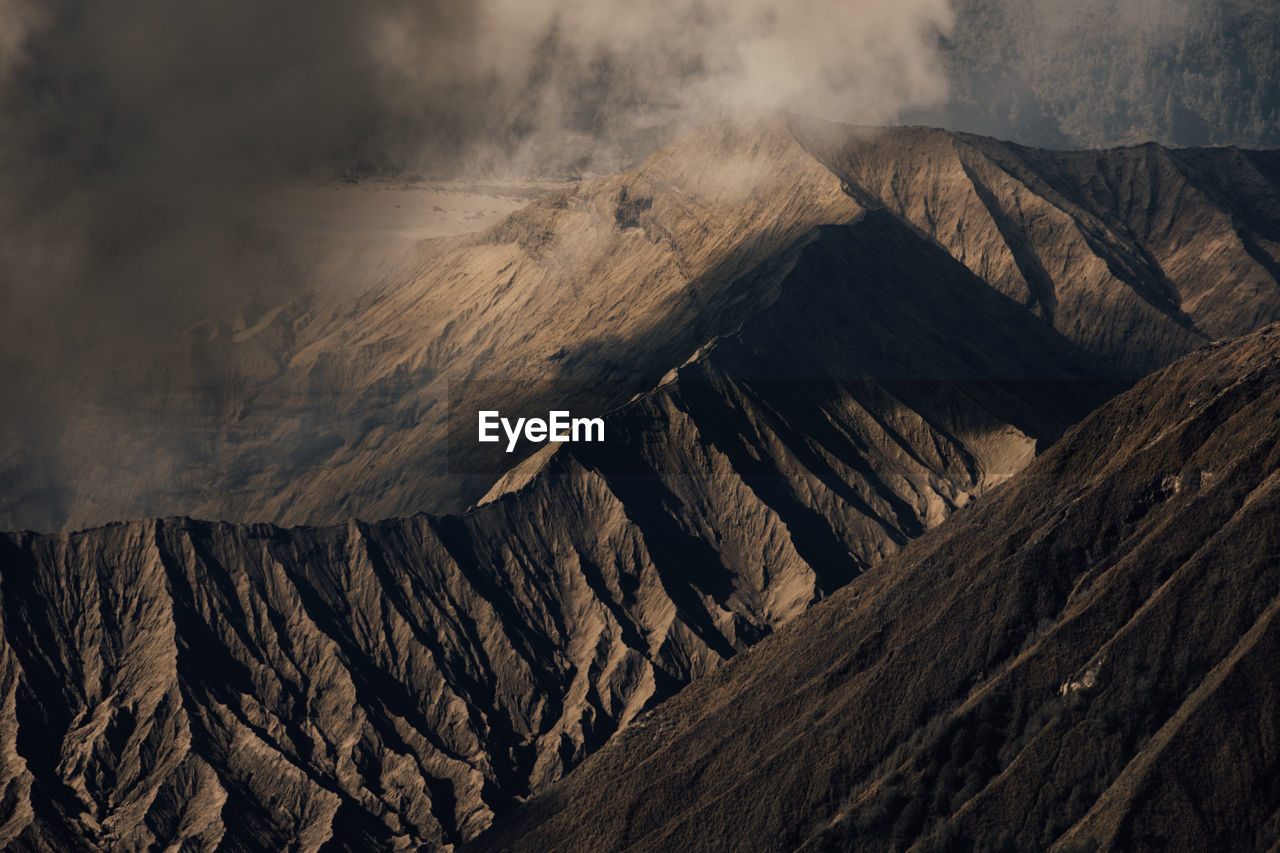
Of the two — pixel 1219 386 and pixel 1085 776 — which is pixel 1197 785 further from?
pixel 1219 386

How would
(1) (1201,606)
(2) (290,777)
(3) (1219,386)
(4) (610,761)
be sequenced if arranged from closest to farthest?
(1) (1201,606) < (3) (1219,386) < (4) (610,761) < (2) (290,777)

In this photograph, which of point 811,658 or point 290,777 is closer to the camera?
point 811,658

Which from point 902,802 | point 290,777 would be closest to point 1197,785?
point 902,802

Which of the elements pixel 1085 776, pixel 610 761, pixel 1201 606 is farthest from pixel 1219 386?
pixel 610 761

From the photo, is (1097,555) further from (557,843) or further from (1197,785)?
(557,843)

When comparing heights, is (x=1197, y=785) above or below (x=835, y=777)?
below

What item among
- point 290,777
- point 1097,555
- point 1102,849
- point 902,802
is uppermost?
point 290,777

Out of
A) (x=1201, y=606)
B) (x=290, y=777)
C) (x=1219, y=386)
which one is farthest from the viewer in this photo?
(x=290, y=777)
